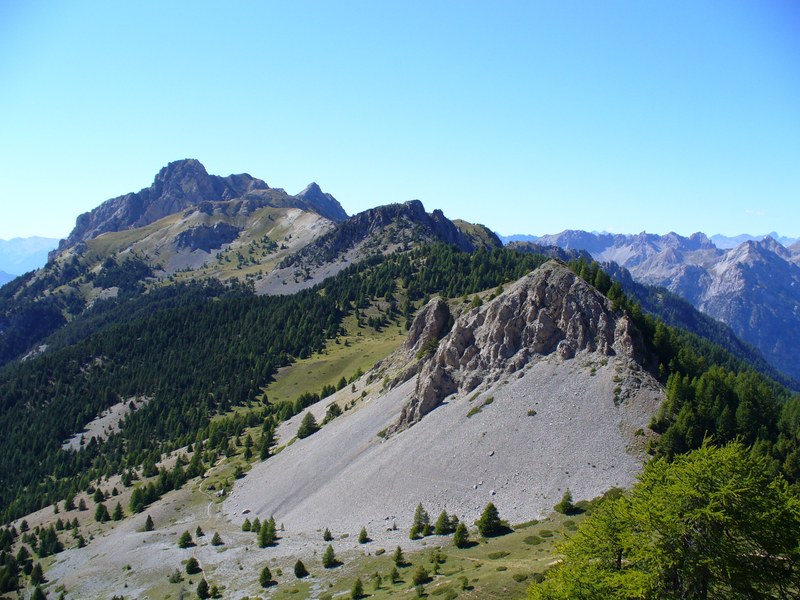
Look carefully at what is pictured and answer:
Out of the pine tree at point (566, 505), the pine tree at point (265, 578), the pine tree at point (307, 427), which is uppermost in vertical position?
the pine tree at point (307, 427)

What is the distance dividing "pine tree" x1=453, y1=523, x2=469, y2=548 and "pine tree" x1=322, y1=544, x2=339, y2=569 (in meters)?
14.6

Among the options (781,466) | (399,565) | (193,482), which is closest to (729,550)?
(399,565)

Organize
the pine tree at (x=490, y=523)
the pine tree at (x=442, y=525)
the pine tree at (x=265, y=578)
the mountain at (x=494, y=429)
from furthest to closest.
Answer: the mountain at (x=494, y=429)
the pine tree at (x=442, y=525)
the pine tree at (x=265, y=578)
the pine tree at (x=490, y=523)

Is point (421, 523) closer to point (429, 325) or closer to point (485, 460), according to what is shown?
point (485, 460)

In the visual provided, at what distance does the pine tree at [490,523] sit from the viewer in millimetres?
67312

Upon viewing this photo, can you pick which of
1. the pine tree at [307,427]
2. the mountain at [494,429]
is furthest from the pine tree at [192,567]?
the pine tree at [307,427]

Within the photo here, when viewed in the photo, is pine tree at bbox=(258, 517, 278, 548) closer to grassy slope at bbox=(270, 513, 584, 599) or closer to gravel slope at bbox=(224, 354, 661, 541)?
gravel slope at bbox=(224, 354, 661, 541)

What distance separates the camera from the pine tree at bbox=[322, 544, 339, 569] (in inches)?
2741

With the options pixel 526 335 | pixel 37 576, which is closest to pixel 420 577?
pixel 526 335

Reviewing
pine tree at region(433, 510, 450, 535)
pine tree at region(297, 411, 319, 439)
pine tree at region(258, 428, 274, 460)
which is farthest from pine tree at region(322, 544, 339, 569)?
pine tree at region(258, 428, 274, 460)

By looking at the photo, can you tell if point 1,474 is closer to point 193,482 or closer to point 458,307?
point 193,482

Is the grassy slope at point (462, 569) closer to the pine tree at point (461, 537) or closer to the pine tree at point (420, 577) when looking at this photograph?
the pine tree at point (420, 577)

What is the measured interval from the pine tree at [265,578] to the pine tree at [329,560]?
633cm

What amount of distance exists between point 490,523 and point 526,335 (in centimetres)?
4073
